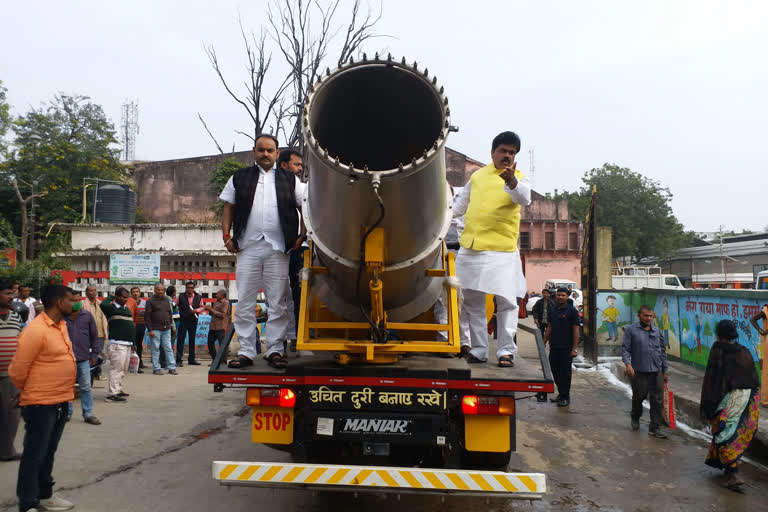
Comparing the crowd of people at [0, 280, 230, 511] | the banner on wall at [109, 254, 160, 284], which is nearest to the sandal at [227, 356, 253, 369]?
the crowd of people at [0, 280, 230, 511]

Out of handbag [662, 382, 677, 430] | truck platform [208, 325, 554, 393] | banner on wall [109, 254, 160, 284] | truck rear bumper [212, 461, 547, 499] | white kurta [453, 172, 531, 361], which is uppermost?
banner on wall [109, 254, 160, 284]

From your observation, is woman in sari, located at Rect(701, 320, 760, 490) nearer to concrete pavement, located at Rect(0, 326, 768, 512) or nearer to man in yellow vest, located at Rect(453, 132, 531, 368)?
concrete pavement, located at Rect(0, 326, 768, 512)

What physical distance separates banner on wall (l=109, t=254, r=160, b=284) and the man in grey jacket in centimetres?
1127

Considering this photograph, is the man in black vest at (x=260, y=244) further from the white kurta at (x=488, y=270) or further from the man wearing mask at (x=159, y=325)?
the man wearing mask at (x=159, y=325)

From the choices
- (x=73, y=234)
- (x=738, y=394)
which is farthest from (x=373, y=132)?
(x=73, y=234)

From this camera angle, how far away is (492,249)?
4.34m

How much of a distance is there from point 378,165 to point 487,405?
1.73 metres

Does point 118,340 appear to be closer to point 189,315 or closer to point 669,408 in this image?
point 189,315

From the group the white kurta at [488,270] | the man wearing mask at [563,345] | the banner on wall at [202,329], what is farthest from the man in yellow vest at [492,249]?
the banner on wall at [202,329]

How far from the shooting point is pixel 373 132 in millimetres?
3336

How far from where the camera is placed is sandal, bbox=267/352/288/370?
3.98 m

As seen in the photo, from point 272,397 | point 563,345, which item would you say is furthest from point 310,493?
point 563,345

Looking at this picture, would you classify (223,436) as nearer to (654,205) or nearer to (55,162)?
(55,162)

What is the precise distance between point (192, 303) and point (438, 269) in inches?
347
